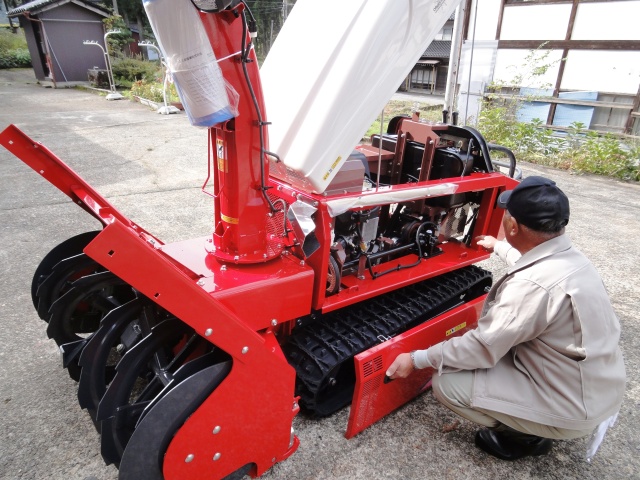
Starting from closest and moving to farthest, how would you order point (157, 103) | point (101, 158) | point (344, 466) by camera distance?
1. point (344, 466)
2. point (101, 158)
3. point (157, 103)

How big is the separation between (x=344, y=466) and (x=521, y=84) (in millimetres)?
10625

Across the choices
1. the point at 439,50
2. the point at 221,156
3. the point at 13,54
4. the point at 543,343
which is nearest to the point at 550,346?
the point at 543,343

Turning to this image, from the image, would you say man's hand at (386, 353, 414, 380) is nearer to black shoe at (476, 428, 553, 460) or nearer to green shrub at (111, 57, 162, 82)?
black shoe at (476, 428, 553, 460)

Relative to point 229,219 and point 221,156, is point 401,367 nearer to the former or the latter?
point 229,219

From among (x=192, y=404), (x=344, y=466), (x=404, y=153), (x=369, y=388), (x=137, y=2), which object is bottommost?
(x=344, y=466)

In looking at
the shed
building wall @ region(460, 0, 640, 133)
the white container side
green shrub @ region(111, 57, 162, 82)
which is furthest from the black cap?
the shed

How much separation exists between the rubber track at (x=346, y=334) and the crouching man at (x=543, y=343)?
45cm

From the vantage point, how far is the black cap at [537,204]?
6.35 ft

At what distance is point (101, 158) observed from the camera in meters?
7.66

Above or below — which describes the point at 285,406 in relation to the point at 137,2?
below

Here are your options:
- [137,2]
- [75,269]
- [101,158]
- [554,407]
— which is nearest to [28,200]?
[101,158]

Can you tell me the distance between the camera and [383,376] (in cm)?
232

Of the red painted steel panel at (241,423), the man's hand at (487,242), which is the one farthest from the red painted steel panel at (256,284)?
the man's hand at (487,242)

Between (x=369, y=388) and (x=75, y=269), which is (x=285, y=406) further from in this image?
(x=75, y=269)
